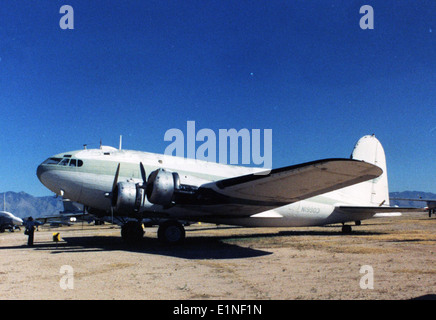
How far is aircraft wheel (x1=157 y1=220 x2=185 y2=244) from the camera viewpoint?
14.1m

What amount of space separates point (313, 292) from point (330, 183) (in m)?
6.95

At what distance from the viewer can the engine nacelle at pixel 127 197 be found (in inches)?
517


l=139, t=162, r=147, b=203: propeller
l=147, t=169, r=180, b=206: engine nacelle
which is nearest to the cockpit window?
l=139, t=162, r=147, b=203: propeller

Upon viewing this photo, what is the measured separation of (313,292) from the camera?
6.00 meters

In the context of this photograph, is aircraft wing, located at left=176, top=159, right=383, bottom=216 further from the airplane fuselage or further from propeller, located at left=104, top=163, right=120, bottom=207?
propeller, located at left=104, top=163, right=120, bottom=207

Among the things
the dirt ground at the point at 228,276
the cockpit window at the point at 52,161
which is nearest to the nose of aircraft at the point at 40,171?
the cockpit window at the point at 52,161

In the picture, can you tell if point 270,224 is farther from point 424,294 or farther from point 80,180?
point 424,294

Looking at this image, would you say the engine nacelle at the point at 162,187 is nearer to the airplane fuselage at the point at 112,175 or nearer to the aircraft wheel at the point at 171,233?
the airplane fuselage at the point at 112,175

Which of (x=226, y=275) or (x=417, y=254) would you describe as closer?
(x=226, y=275)

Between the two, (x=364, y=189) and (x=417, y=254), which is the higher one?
(x=364, y=189)

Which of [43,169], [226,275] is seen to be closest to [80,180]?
[43,169]

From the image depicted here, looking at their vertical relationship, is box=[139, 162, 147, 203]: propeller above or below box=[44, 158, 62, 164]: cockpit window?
below

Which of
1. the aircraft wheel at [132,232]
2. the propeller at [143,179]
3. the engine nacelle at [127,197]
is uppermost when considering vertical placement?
the propeller at [143,179]

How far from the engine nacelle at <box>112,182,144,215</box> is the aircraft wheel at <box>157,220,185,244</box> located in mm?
1480
